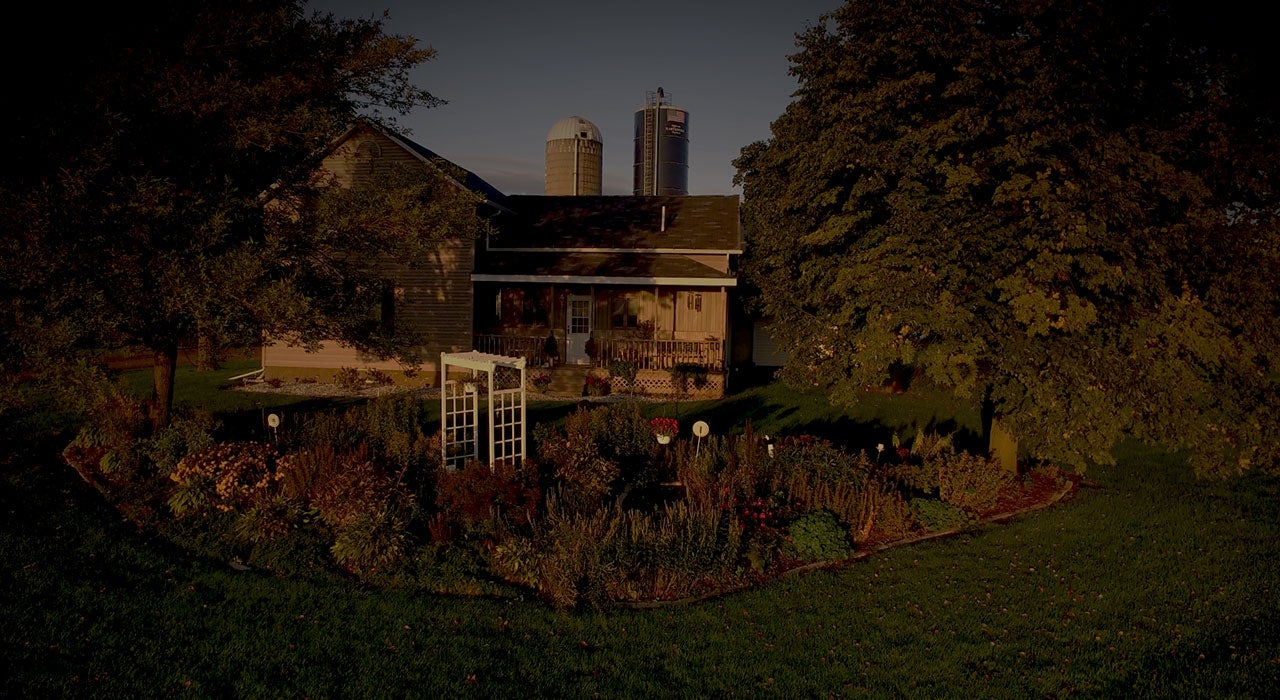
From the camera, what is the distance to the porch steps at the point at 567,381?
67.6ft

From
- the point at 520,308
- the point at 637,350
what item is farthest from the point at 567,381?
the point at 520,308

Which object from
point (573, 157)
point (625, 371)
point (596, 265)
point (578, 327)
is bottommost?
point (625, 371)

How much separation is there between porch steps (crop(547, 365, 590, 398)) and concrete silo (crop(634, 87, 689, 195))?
3150 cm

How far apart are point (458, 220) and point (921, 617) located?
955cm

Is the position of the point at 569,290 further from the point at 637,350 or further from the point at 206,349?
the point at 206,349

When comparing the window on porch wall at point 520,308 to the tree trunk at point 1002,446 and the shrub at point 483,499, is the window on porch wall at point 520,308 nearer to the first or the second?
the shrub at point 483,499

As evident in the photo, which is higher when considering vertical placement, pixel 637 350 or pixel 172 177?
pixel 172 177

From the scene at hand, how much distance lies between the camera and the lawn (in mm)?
5676

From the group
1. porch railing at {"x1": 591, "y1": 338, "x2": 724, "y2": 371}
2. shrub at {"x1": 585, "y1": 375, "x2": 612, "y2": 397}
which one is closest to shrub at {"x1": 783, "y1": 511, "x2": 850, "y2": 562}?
shrub at {"x1": 585, "y1": 375, "x2": 612, "y2": 397}

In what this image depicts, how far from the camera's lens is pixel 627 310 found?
23953 mm

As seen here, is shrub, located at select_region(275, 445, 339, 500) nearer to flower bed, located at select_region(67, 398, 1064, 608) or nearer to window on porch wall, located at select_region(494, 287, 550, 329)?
flower bed, located at select_region(67, 398, 1064, 608)

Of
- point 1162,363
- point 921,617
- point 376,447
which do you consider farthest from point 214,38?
point 1162,363

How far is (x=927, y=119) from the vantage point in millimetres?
10523

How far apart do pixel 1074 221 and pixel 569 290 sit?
660 inches
